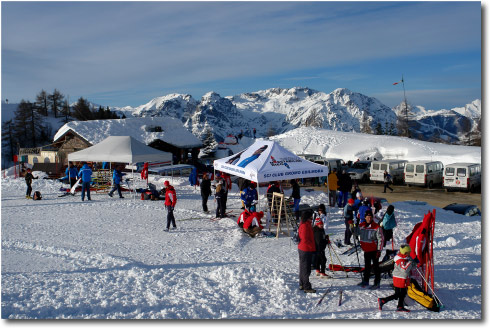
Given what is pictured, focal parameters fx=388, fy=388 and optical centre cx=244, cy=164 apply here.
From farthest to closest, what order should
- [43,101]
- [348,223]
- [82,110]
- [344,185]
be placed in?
[43,101]
[82,110]
[344,185]
[348,223]

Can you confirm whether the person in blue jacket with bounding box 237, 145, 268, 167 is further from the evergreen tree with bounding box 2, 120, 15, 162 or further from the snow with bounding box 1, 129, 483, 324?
the evergreen tree with bounding box 2, 120, 15, 162

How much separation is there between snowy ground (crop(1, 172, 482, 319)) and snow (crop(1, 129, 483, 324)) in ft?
0.07

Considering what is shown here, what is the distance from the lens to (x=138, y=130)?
43.9 metres

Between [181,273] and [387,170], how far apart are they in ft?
74.2

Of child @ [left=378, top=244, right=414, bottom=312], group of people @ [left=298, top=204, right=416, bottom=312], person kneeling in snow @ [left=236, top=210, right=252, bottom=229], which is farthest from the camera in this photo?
person kneeling in snow @ [left=236, top=210, right=252, bottom=229]

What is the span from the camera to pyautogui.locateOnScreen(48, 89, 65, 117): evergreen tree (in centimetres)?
8979

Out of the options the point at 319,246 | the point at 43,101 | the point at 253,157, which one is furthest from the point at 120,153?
the point at 43,101

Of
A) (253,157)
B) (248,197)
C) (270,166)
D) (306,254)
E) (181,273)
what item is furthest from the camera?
(253,157)

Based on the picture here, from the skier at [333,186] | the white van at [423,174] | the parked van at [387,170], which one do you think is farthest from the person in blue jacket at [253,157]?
the parked van at [387,170]

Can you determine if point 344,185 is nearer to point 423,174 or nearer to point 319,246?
point 319,246

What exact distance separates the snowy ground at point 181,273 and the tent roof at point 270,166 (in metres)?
1.75

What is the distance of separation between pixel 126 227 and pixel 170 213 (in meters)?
1.70

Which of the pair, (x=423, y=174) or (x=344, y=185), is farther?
(x=423, y=174)

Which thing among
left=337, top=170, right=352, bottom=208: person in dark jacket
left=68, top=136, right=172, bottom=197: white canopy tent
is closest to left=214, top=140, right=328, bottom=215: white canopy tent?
left=337, top=170, right=352, bottom=208: person in dark jacket
